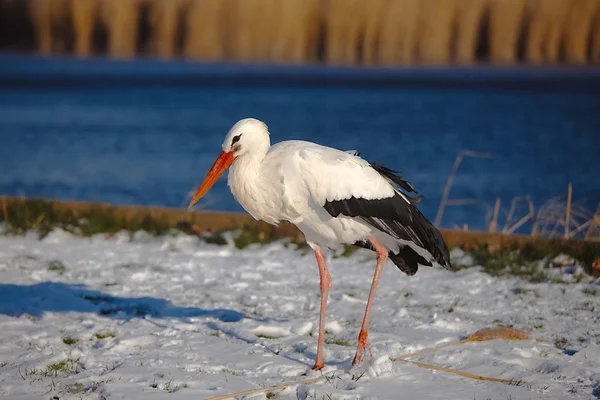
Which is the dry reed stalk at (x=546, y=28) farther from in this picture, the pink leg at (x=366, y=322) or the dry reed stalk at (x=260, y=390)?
the dry reed stalk at (x=260, y=390)

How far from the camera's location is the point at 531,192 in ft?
71.4

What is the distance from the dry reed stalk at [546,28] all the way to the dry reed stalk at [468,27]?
13.1ft

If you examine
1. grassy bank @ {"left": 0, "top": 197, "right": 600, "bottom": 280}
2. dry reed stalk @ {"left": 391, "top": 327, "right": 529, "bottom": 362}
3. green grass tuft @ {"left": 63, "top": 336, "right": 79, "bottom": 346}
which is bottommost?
grassy bank @ {"left": 0, "top": 197, "right": 600, "bottom": 280}

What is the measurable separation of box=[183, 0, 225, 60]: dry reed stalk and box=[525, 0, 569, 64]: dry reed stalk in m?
26.5

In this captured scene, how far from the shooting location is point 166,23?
95688 millimetres

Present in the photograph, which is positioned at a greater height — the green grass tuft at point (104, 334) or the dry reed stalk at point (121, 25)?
the green grass tuft at point (104, 334)

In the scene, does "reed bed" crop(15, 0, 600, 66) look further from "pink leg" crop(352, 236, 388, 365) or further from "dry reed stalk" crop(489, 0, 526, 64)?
"pink leg" crop(352, 236, 388, 365)

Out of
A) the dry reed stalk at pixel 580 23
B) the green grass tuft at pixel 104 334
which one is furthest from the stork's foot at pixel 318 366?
the dry reed stalk at pixel 580 23

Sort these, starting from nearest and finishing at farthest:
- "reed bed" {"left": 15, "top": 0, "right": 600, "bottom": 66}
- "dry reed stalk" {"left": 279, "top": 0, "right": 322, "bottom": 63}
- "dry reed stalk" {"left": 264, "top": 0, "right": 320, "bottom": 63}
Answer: "reed bed" {"left": 15, "top": 0, "right": 600, "bottom": 66}
"dry reed stalk" {"left": 279, "top": 0, "right": 322, "bottom": 63}
"dry reed stalk" {"left": 264, "top": 0, "right": 320, "bottom": 63}

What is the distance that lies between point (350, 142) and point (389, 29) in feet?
194

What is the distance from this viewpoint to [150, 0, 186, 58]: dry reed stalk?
95.3m

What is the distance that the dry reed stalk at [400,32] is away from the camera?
85.1 meters

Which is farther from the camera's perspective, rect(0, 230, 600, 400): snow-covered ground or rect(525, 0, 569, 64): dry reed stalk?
rect(525, 0, 569, 64): dry reed stalk

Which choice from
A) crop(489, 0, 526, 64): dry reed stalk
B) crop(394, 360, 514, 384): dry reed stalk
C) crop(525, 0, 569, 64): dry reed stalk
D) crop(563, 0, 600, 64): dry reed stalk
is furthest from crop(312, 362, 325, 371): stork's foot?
crop(489, 0, 526, 64): dry reed stalk
